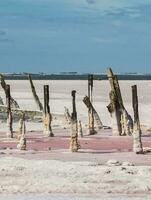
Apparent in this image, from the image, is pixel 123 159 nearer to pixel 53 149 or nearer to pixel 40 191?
pixel 53 149

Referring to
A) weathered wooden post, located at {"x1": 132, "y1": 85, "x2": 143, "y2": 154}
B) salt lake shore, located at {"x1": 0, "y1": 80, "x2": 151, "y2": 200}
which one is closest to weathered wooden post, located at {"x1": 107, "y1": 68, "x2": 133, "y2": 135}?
Answer: salt lake shore, located at {"x1": 0, "y1": 80, "x2": 151, "y2": 200}

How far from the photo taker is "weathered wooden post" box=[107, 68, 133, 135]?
25469mm

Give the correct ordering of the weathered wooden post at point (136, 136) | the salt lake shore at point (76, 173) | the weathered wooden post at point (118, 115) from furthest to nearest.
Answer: the weathered wooden post at point (118, 115)
the weathered wooden post at point (136, 136)
the salt lake shore at point (76, 173)

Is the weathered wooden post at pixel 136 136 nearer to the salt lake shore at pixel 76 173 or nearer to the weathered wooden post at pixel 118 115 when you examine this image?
the salt lake shore at pixel 76 173

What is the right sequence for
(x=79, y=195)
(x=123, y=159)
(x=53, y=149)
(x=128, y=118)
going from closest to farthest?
(x=79, y=195) → (x=123, y=159) → (x=53, y=149) → (x=128, y=118)

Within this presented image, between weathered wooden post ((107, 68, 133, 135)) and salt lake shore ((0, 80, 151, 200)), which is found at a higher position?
weathered wooden post ((107, 68, 133, 135))

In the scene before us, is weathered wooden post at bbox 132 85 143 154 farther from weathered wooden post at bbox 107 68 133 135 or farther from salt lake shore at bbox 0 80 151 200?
weathered wooden post at bbox 107 68 133 135

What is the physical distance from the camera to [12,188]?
42.9 feet

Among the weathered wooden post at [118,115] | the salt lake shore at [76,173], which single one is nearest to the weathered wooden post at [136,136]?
the salt lake shore at [76,173]

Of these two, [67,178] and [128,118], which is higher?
[128,118]

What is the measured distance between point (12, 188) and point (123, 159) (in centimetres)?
520

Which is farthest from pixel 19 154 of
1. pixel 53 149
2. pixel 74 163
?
pixel 74 163

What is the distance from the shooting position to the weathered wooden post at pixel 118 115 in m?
25.5

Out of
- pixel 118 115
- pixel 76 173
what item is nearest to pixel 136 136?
pixel 76 173
